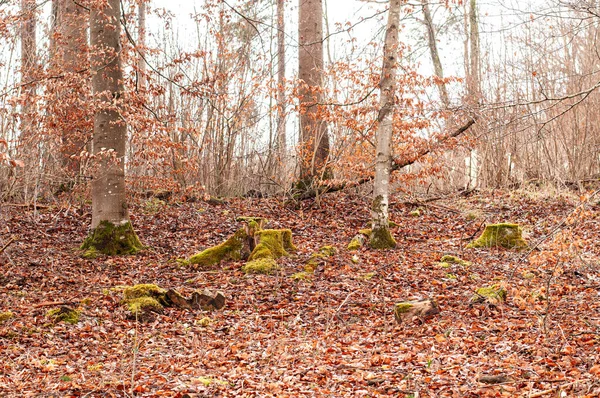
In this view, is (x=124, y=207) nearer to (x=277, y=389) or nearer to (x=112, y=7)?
(x=112, y=7)

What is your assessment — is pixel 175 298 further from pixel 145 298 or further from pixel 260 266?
pixel 260 266

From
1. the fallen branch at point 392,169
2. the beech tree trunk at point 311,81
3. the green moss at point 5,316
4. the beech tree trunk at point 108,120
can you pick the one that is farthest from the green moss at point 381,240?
the green moss at point 5,316

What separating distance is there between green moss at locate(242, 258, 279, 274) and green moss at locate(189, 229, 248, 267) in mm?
551

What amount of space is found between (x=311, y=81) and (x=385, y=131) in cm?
407

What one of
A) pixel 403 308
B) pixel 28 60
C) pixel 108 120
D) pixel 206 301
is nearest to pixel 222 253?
pixel 206 301

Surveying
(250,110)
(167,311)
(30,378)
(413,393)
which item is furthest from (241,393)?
(250,110)

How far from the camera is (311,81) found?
13617mm

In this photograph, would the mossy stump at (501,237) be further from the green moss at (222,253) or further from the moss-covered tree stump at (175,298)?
the moss-covered tree stump at (175,298)

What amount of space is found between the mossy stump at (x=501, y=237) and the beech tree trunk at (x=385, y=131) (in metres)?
1.61

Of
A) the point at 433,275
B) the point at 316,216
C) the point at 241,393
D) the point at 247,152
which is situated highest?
the point at 247,152

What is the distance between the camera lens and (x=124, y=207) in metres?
10.1

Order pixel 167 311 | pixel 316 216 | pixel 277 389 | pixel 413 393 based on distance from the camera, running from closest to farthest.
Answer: pixel 413 393 → pixel 277 389 → pixel 167 311 → pixel 316 216

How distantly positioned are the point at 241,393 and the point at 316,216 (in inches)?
315

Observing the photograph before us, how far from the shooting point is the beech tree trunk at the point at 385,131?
994cm
